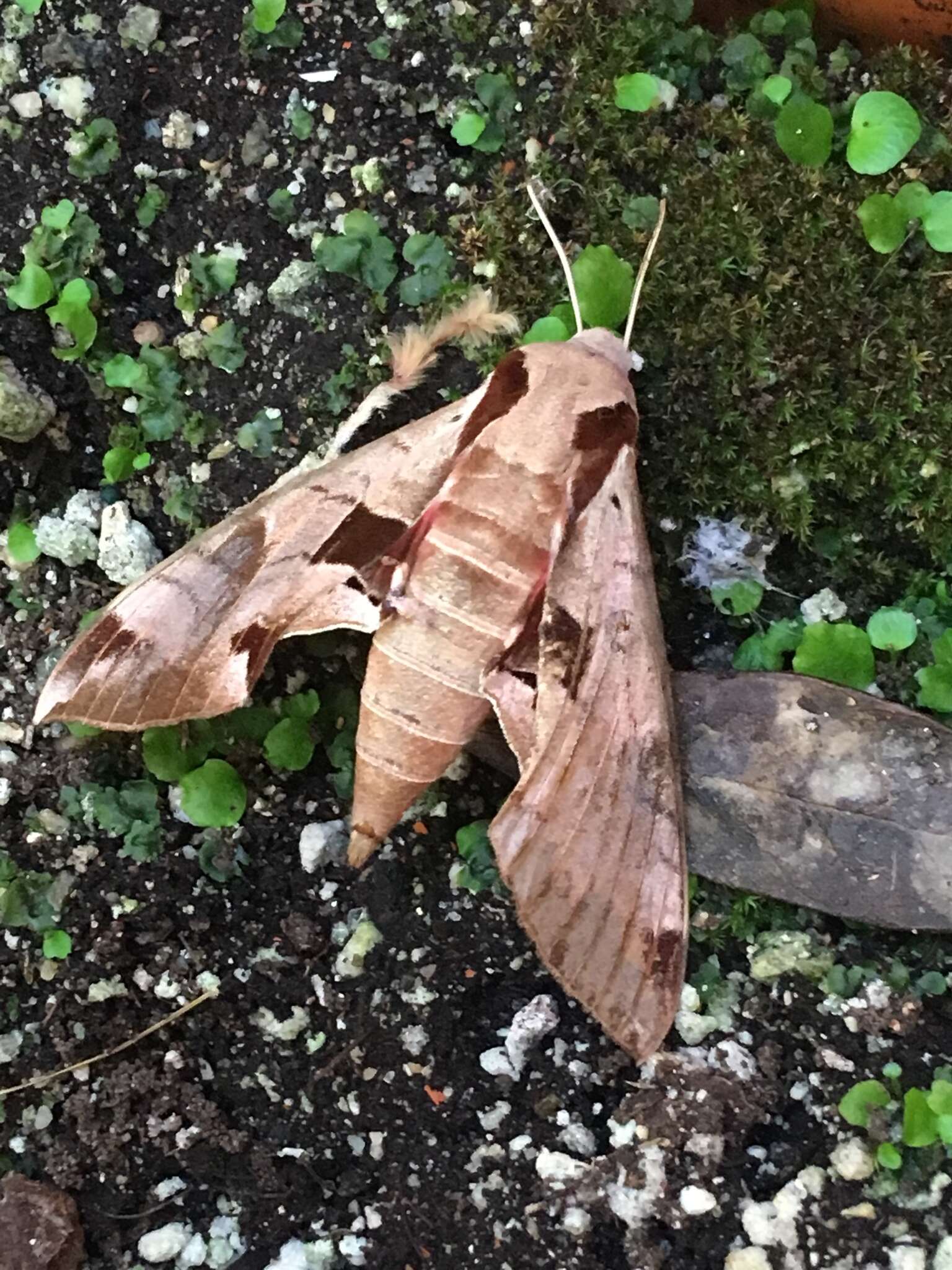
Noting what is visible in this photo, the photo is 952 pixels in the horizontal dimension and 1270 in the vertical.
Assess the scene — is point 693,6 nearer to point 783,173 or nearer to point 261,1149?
point 783,173

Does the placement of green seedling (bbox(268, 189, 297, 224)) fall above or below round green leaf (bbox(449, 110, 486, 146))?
below

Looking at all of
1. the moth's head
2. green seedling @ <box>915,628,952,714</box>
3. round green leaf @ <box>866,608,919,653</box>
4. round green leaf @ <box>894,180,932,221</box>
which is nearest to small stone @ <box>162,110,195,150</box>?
the moth's head

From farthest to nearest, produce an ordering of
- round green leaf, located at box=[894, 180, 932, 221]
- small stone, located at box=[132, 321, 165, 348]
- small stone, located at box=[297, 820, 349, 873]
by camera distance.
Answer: small stone, located at box=[132, 321, 165, 348], small stone, located at box=[297, 820, 349, 873], round green leaf, located at box=[894, 180, 932, 221]

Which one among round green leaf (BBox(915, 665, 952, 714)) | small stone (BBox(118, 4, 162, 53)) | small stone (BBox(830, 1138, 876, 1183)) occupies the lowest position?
small stone (BBox(830, 1138, 876, 1183))

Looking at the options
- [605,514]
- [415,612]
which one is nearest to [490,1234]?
[415,612]

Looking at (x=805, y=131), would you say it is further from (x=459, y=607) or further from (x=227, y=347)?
(x=227, y=347)

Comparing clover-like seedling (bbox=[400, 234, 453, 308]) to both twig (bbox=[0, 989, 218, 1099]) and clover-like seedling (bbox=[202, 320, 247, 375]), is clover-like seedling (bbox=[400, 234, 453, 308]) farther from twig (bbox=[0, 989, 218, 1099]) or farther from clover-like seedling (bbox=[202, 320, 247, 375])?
twig (bbox=[0, 989, 218, 1099])
